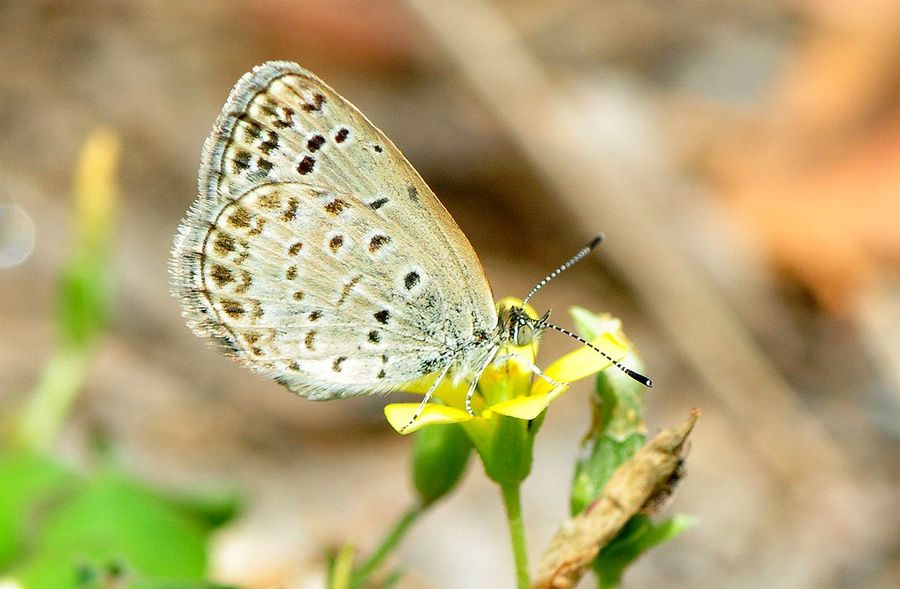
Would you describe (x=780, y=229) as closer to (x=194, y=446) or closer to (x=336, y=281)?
(x=194, y=446)

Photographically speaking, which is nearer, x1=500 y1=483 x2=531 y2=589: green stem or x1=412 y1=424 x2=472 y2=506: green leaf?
x1=500 y1=483 x2=531 y2=589: green stem

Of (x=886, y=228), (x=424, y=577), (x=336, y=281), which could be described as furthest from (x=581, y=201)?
(x=336, y=281)

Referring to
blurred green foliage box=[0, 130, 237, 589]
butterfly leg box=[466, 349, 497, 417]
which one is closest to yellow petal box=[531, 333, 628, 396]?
butterfly leg box=[466, 349, 497, 417]

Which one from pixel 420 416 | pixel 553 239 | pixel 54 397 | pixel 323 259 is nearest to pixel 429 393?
pixel 420 416

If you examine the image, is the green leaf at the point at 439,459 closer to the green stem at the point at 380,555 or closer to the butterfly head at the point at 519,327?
the green stem at the point at 380,555

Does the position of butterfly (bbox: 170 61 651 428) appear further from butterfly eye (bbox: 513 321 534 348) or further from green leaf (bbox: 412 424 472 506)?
green leaf (bbox: 412 424 472 506)

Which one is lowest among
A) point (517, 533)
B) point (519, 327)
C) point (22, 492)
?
point (22, 492)

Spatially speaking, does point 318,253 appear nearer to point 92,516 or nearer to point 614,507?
point 614,507
